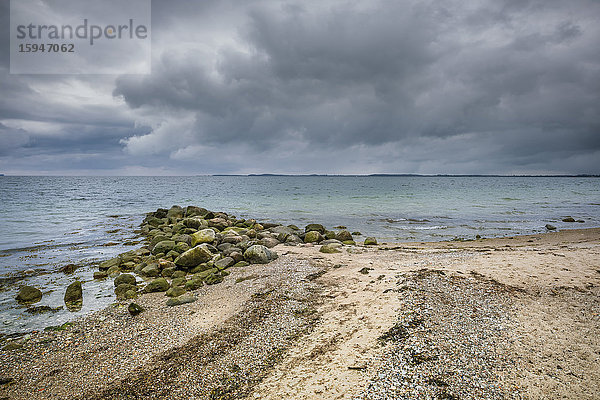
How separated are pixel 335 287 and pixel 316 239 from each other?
351 inches

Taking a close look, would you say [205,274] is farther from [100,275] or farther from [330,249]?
[330,249]

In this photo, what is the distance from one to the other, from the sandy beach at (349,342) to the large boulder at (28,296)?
295 cm

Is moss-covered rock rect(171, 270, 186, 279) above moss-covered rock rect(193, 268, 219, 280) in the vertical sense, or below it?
below

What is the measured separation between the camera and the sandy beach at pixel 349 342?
4.81m

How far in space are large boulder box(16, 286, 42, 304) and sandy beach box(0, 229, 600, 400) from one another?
2950 mm

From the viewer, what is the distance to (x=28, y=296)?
32.2 feet

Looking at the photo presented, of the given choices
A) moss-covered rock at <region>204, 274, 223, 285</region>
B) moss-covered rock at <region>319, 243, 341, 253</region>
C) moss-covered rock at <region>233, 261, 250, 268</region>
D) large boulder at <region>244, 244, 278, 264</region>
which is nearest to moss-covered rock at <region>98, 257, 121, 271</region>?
moss-covered rock at <region>204, 274, 223, 285</region>

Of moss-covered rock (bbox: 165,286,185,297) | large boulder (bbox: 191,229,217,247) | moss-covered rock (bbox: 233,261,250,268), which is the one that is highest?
large boulder (bbox: 191,229,217,247)

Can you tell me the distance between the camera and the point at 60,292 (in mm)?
10586

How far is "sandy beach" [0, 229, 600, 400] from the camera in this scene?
15.8 ft

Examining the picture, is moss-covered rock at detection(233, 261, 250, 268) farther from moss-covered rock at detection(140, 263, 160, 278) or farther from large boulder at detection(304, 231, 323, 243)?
large boulder at detection(304, 231, 323, 243)

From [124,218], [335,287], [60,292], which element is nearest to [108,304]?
[60,292]

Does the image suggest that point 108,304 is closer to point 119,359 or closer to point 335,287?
point 119,359

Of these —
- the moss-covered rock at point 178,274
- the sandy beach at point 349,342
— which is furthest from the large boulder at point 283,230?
the sandy beach at point 349,342
